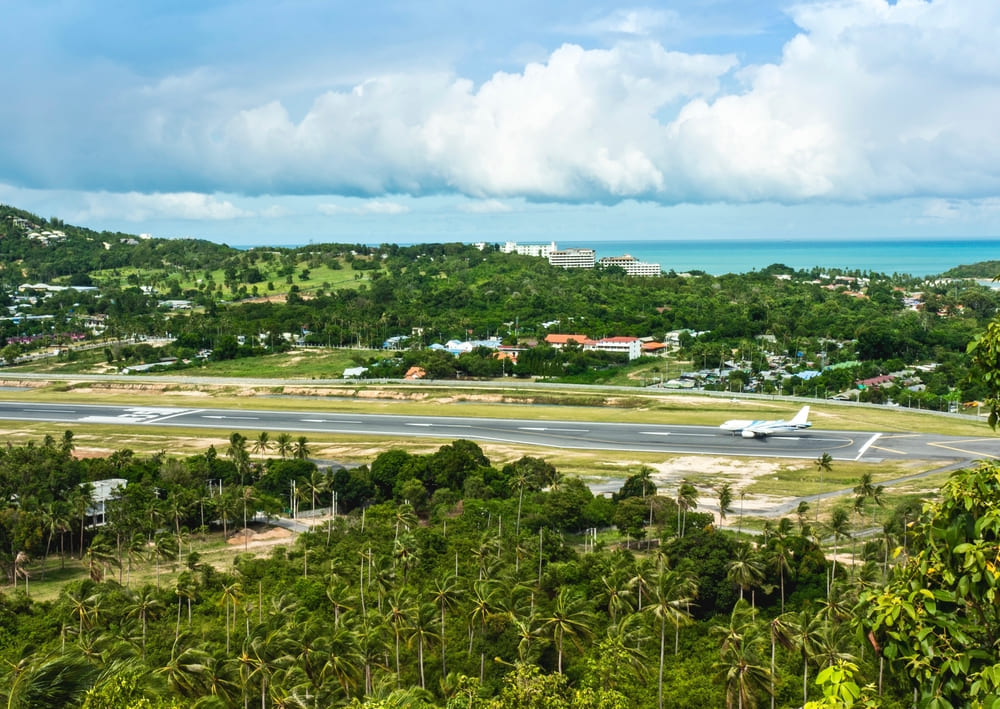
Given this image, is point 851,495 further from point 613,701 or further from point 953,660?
point 953,660

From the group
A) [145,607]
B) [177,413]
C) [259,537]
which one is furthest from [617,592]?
[177,413]

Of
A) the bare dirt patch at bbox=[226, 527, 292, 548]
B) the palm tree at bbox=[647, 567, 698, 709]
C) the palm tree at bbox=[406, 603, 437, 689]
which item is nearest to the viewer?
the palm tree at bbox=[647, 567, 698, 709]

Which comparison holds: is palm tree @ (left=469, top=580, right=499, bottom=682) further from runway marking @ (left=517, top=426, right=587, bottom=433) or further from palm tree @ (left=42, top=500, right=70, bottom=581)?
runway marking @ (left=517, top=426, right=587, bottom=433)

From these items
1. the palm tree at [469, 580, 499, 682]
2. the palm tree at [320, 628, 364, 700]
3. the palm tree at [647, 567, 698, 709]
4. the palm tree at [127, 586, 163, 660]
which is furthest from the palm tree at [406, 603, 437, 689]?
the palm tree at [127, 586, 163, 660]

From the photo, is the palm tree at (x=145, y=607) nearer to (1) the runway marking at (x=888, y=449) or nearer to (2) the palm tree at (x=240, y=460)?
(2) the palm tree at (x=240, y=460)

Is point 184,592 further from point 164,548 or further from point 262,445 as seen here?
point 262,445

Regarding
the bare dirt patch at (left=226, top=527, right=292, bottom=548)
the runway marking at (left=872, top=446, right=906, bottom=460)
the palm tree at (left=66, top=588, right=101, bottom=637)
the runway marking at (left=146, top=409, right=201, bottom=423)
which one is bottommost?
the bare dirt patch at (left=226, top=527, right=292, bottom=548)
